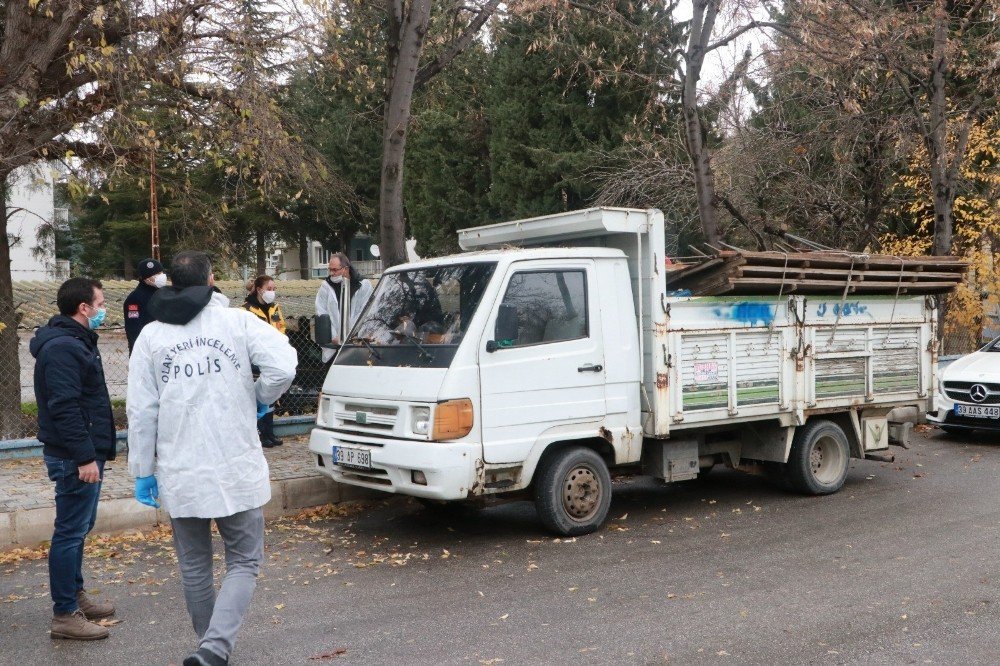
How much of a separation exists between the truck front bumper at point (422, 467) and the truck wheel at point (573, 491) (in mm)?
665

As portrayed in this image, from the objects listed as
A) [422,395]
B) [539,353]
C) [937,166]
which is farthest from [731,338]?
[937,166]

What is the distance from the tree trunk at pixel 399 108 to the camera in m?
10.5

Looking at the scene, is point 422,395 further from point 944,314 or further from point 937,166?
point 944,314

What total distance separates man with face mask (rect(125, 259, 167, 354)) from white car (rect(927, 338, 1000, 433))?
8990mm

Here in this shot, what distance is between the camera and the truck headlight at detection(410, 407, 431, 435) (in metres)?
6.42

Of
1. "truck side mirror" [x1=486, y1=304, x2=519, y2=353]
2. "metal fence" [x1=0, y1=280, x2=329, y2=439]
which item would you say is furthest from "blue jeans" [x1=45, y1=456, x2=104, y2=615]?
"metal fence" [x1=0, y1=280, x2=329, y2=439]

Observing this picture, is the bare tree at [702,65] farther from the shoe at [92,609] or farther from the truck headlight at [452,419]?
the shoe at [92,609]

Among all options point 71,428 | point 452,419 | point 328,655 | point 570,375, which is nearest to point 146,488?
point 71,428

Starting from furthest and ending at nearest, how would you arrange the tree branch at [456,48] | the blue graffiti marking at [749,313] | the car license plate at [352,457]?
the tree branch at [456,48], the blue graffiti marking at [749,313], the car license plate at [352,457]

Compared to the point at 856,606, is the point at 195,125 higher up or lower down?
higher up

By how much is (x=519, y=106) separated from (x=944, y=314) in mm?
12768

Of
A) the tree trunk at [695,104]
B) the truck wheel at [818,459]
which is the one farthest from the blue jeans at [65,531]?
the tree trunk at [695,104]

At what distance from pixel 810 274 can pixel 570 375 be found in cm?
263

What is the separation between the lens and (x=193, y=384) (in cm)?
411
